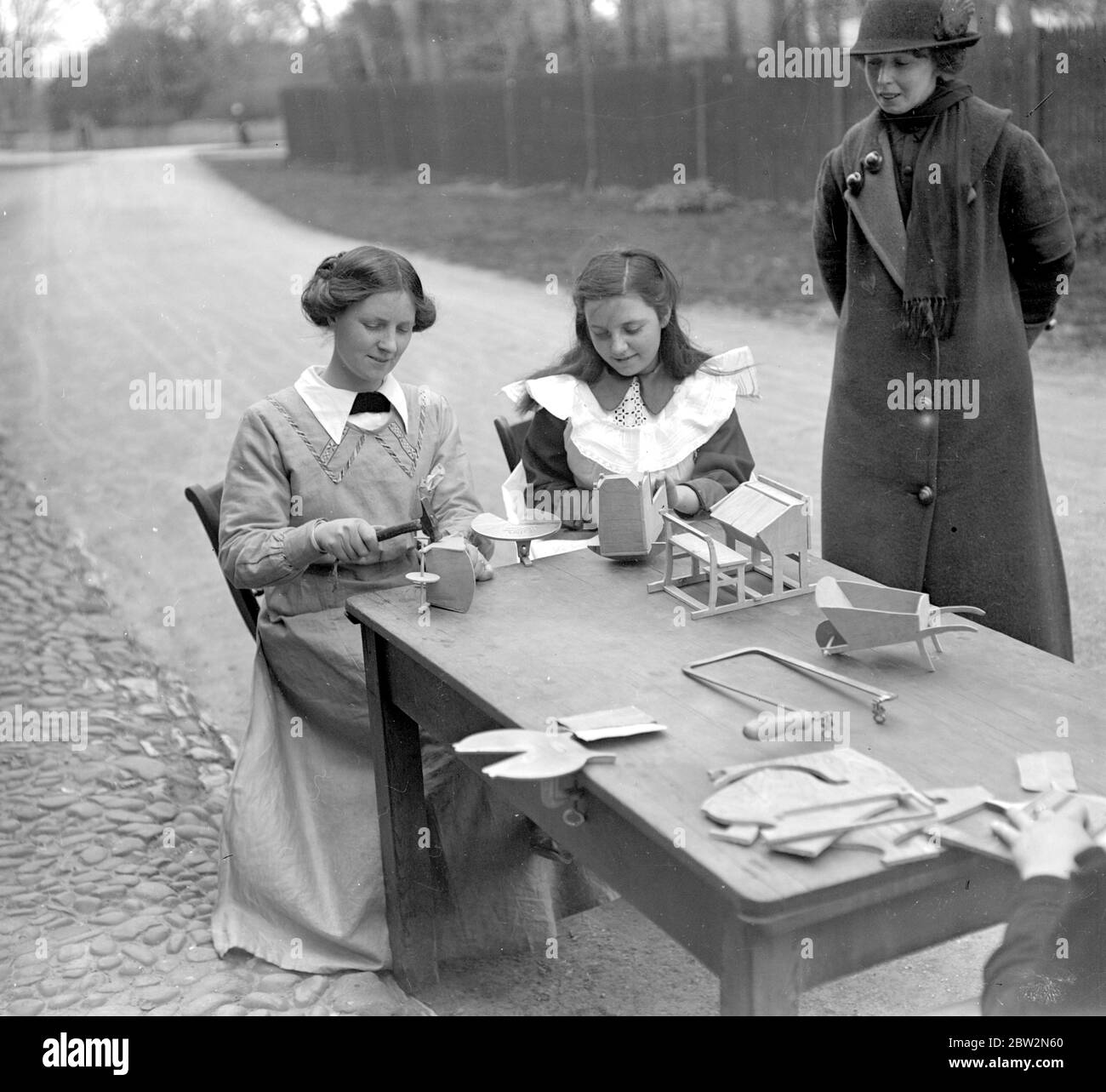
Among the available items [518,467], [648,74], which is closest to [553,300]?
[648,74]

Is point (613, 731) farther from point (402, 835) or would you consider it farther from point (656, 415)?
point (656, 415)

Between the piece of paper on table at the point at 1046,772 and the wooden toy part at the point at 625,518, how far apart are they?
3.56ft

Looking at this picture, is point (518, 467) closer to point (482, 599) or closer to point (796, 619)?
point (482, 599)

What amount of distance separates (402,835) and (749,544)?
37.8 inches

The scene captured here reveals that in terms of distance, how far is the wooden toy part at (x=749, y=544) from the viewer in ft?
8.11

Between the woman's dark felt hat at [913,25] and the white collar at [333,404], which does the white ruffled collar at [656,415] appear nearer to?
the white collar at [333,404]

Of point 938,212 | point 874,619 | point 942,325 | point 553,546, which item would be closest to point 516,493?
point 553,546

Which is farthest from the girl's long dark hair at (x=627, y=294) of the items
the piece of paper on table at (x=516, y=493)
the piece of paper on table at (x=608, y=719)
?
the piece of paper on table at (x=608, y=719)

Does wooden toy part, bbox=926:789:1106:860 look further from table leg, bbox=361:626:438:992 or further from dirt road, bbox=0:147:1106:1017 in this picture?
dirt road, bbox=0:147:1106:1017

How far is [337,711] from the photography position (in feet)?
9.62

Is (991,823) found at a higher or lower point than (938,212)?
lower

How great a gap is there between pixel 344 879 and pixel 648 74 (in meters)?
4.79
